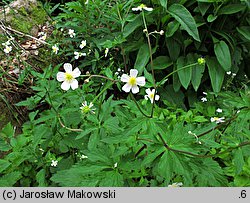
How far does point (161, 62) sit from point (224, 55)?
1.64 feet

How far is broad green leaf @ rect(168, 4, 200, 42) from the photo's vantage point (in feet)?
7.67

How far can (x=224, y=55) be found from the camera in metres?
2.53

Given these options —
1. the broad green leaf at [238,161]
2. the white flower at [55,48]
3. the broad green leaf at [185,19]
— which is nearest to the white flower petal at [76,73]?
the broad green leaf at [238,161]

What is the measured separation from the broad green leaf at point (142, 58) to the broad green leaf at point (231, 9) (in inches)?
24.8

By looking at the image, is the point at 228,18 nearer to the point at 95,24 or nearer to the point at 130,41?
the point at 130,41

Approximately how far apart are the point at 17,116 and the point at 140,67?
1049mm

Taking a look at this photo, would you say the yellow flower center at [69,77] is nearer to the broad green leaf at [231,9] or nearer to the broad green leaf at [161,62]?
the broad green leaf at [161,62]

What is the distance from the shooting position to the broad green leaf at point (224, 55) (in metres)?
2.51

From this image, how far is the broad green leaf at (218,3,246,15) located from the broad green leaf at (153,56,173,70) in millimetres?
537

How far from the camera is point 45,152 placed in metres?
1.88

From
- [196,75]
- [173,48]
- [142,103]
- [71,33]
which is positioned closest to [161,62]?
[173,48]

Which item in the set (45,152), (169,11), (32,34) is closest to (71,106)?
(45,152)

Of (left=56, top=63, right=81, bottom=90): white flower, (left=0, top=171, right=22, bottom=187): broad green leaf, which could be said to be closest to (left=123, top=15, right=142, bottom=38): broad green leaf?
(left=56, top=63, right=81, bottom=90): white flower

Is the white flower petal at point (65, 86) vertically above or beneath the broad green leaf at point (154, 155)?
above
